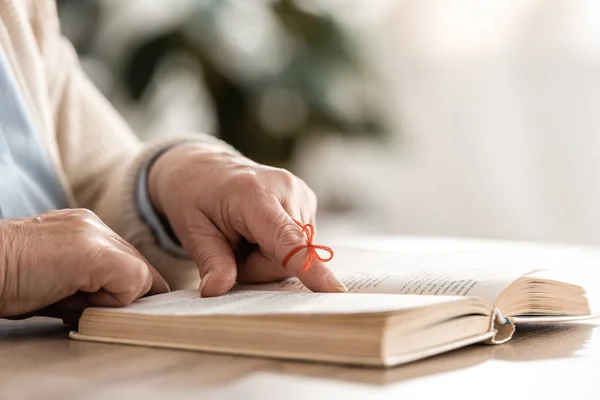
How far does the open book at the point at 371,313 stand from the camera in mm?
515

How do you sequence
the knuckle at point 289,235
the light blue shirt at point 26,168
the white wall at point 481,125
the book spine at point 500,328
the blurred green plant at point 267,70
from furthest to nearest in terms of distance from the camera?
1. the white wall at point 481,125
2. the blurred green plant at point 267,70
3. the light blue shirt at point 26,168
4. the knuckle at point 289,235
5. the book spine at point 500,328

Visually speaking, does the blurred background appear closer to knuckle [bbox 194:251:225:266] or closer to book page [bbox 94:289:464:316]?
knuckle [bbox 194:251:225:266]

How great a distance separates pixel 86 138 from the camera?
114 cm

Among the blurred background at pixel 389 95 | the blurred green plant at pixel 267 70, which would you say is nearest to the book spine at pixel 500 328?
the blurred background at pixel 389 95

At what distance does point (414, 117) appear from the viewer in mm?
3115

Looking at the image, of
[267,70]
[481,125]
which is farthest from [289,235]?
[481,125]

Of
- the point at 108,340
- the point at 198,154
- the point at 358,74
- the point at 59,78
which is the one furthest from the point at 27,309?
the point at 358,74

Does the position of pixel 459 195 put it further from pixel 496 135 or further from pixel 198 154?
pixel 198 154

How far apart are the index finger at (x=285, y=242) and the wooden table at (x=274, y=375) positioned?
144mm

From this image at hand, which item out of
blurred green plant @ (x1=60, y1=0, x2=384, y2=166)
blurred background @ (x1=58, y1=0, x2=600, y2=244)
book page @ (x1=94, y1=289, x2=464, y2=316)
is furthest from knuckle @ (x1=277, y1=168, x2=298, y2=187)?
blurred green plant @ (x1=60, y1=0, x2=384, y2=166)

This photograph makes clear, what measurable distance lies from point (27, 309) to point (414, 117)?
8.48 feet

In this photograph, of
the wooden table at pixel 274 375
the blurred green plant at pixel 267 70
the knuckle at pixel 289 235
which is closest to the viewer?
the wooden table at pixel 274 375

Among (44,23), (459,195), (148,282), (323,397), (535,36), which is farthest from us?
(459,195)

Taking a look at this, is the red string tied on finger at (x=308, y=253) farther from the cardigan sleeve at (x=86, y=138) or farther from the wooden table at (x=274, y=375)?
the cardigan sleeve at (x=86, y=138)
